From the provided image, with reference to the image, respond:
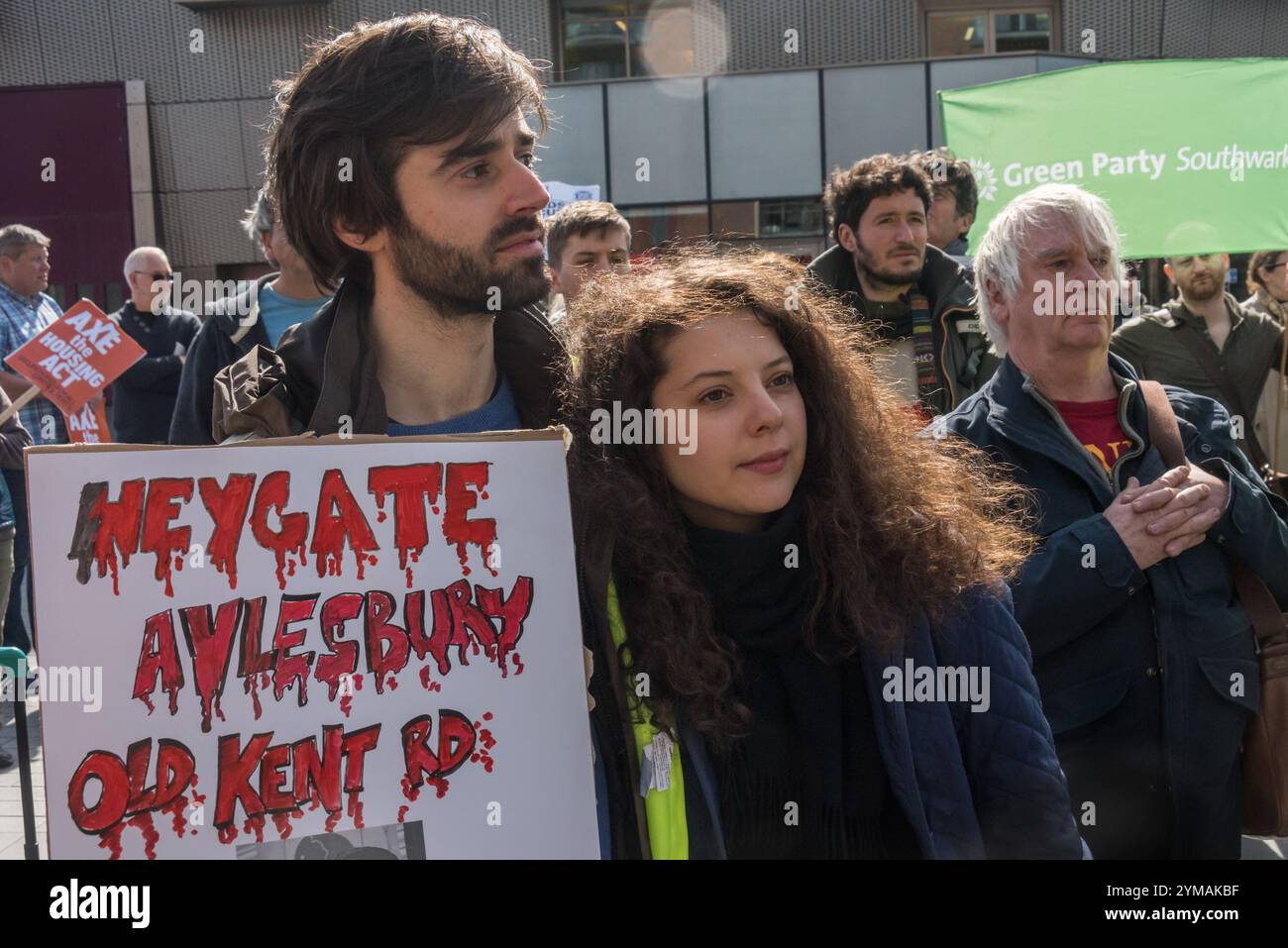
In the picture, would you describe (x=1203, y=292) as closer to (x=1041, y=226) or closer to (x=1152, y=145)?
(x=1152, y=145)

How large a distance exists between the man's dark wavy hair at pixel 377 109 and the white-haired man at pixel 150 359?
3.95 meters

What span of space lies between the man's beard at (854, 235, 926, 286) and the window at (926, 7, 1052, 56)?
43.3ft

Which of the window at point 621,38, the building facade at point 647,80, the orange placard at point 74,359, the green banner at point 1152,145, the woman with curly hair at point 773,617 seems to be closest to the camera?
the woman with curly hair at point 773,617

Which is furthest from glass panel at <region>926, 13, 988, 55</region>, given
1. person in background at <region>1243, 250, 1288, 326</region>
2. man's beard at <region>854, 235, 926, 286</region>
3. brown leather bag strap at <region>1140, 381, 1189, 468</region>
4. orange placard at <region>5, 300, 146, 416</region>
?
brown leather bag strap at <region>1140, 381, 1189, 468</region>

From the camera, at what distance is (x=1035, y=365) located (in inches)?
110

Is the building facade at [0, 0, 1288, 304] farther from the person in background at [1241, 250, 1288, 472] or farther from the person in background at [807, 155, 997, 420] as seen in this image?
the person in background at [807, 155, 997, 420]

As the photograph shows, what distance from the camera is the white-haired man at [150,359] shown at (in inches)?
236

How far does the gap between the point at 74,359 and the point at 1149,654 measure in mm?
4323

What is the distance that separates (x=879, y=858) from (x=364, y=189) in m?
1.30

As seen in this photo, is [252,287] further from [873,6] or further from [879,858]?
[873,6]

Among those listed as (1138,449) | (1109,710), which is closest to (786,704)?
(1109,710)

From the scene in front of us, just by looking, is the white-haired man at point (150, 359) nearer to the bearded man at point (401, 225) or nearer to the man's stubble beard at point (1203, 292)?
the bearded man at point (401, 225)

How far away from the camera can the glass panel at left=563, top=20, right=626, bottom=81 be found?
651 inches

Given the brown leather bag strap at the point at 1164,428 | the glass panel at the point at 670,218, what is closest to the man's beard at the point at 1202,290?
the brown leather bag strap at the point at 1164,428
